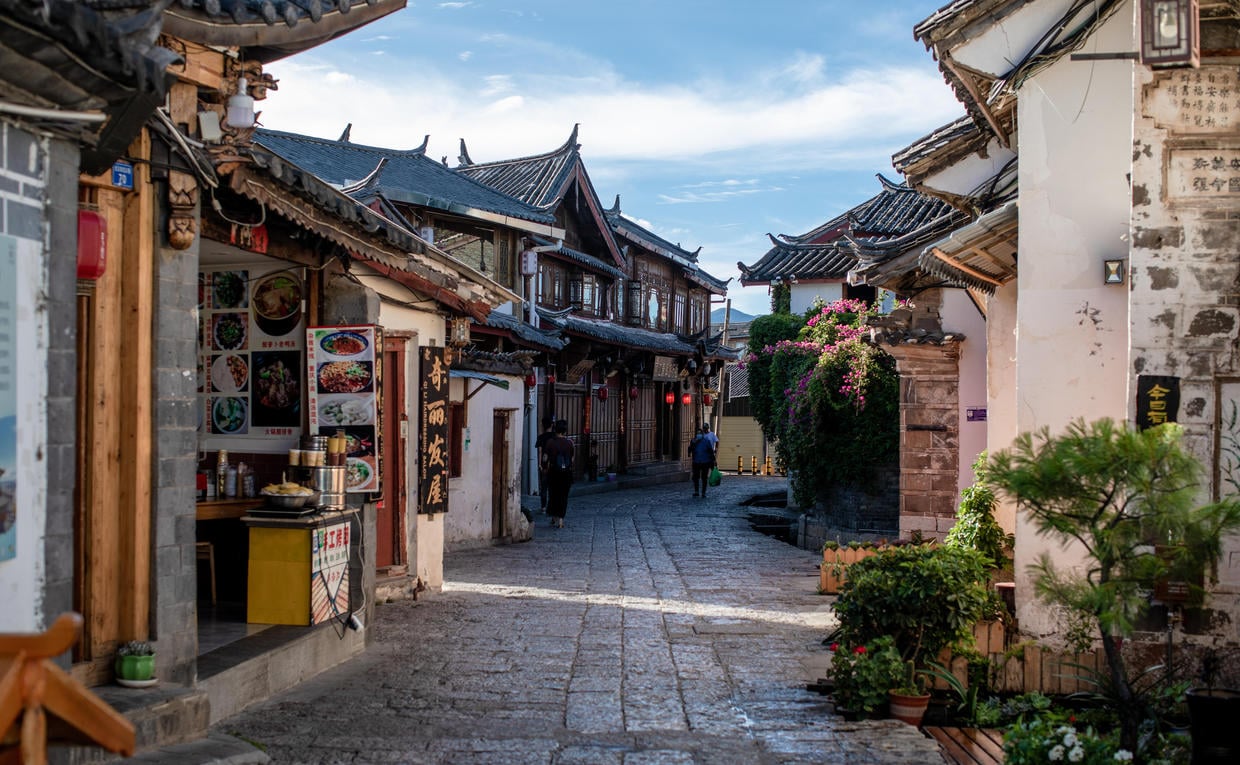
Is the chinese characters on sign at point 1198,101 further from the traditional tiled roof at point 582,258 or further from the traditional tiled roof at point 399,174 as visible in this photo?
the traditional tiled roof at point 582,258

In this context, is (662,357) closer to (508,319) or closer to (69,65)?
(508,319)

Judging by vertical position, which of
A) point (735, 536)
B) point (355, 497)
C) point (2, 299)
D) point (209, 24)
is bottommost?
point (735, 536)

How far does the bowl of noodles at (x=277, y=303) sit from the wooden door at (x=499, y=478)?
26.7 ft

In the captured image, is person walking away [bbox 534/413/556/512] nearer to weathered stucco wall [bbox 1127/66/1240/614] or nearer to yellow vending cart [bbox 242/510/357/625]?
yellow vending cart [bbox 242/510/357/625]

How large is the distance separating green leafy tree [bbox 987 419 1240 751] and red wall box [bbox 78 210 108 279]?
487cm

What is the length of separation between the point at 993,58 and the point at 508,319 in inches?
565

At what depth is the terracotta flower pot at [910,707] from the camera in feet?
23.9

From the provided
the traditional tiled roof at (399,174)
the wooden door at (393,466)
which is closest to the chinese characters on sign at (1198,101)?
the wooden door at (393,466)

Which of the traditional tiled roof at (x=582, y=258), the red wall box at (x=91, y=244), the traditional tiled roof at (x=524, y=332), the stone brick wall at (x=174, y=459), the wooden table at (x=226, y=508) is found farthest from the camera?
the traditional tiled roof at (x=582, y=258)

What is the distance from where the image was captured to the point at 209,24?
665cm

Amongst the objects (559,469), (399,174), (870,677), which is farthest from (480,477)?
(870,677)

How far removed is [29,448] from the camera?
4910 mm

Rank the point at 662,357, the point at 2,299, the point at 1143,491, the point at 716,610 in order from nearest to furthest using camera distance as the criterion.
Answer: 1. the point at 2,299
2. the point at 1143,491
3. the point at 716,610
4. the point at 662,357

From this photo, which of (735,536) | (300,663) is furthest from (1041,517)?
(735,536)
